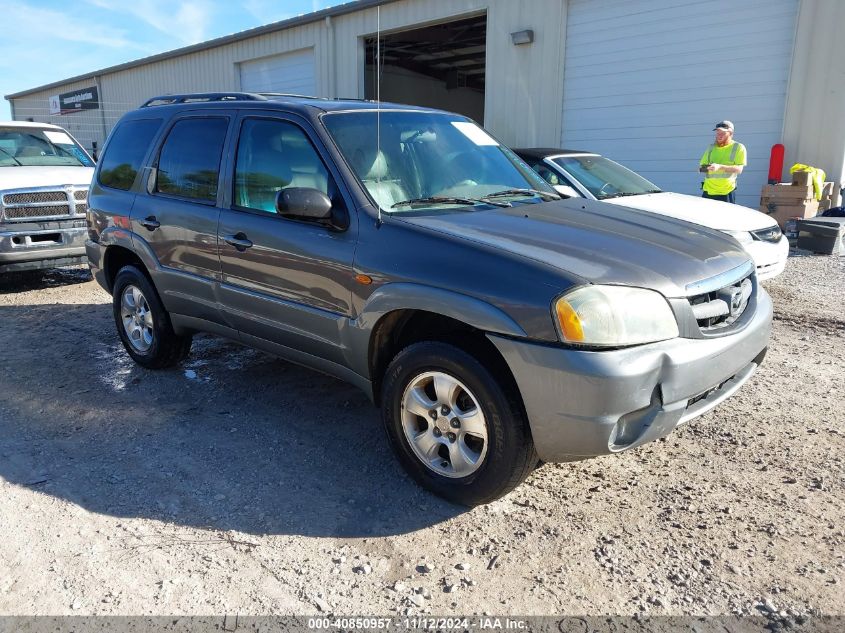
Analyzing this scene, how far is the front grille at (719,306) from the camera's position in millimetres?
2844

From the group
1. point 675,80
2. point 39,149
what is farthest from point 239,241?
point 675,80

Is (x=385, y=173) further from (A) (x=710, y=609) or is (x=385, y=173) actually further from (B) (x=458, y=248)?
(A) (x=710, y=609)

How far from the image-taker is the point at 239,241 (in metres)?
3.81

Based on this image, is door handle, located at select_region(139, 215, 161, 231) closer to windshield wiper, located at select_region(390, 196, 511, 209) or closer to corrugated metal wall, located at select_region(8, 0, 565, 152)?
windshield wiper, located at select_region(390, 196, 511, 209)

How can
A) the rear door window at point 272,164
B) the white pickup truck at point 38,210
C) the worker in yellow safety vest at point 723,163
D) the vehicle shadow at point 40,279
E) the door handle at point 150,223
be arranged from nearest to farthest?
the rear door window at point 272,164 → the door handle at point 150,223 → the white pickup truck at point 38,210 → the vehicle shadow at point 40,279 → the worker in yellow safety vest at point 723,163

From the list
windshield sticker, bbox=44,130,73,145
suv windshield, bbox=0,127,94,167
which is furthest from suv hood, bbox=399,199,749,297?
windshield sticker, bbox=44,130,73,145

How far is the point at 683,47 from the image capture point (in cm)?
1139

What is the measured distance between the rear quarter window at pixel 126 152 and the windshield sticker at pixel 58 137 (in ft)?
16.1

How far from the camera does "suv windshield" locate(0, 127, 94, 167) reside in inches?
335

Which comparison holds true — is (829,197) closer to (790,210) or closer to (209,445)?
(790,210)

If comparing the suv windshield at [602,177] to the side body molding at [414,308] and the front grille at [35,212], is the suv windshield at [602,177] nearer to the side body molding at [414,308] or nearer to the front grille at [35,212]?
the side body molding at [414,308]

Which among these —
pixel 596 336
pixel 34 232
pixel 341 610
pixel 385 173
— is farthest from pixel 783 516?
pixel 34 232

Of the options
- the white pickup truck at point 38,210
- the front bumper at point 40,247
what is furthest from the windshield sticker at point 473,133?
the front bumper at point 40,247

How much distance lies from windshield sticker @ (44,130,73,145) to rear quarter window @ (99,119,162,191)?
4901mm
